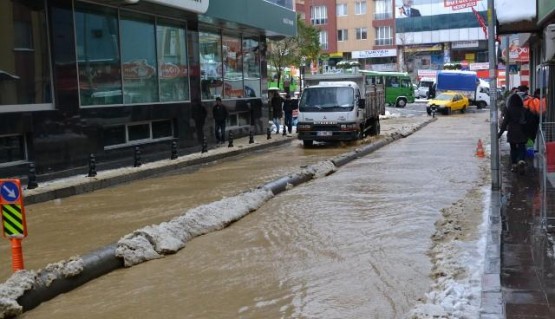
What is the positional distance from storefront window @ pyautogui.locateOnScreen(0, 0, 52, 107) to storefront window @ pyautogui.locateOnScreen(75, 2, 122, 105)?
117cm

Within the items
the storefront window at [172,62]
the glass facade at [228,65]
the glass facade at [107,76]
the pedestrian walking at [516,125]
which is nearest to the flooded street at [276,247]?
the pedestrian walking at [516,125]

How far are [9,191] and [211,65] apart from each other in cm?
1752

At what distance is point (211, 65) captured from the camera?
23.1 metres

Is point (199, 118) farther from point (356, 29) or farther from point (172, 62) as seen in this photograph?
point (356, 29)

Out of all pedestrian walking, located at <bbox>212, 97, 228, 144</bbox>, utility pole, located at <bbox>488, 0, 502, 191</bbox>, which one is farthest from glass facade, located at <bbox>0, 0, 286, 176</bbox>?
utility pole, located at <bbox>488, 0, 502, 191</bbox>

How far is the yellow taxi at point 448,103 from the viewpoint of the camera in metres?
42.2

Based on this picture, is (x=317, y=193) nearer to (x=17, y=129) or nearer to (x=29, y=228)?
(x=29, y=228)

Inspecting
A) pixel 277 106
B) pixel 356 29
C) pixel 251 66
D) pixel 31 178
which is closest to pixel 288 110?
pixel 277 106

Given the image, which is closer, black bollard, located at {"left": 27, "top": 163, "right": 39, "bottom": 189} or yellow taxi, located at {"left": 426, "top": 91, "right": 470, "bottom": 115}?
black bollard, located at {"left": 27, "top": 163, "right": 39, "bottom": 189}

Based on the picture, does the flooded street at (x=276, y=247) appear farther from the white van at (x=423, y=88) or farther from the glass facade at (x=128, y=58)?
the white van at (x=423, y=88)

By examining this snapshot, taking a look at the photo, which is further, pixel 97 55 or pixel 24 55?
pixel 97 55

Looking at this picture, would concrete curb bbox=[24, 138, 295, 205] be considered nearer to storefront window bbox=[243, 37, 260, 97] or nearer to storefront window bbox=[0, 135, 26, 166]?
storefront window bbox=[0, 135, 26, 166]

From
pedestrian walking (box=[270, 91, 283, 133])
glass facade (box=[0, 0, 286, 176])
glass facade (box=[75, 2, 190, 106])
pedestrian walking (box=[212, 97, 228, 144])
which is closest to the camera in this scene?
glass facade (box=[0, 0, 286, 176])

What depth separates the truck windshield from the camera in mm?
20641
